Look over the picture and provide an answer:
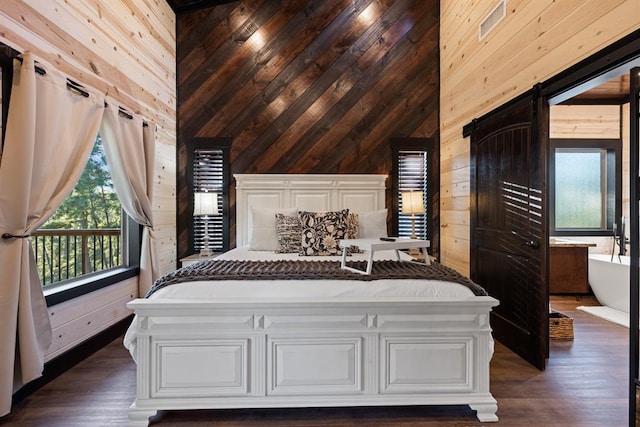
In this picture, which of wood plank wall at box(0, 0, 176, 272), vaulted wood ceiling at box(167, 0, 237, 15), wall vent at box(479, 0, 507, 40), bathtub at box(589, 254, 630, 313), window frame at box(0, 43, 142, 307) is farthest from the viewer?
vaulted wood ceiling at box(167, 0, 237, 15)

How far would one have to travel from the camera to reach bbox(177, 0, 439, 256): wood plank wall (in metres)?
4.38

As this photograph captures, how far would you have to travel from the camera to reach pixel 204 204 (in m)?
4.03

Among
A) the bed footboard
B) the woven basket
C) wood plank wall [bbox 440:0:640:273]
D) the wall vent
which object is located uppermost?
the wall vent

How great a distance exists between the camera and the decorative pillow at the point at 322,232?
10.1 feet

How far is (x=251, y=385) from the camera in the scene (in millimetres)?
1957

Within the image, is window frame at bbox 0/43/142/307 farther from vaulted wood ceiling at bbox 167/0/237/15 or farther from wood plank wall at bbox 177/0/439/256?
vaulted wood ceiling at bbox 167/0/237/15

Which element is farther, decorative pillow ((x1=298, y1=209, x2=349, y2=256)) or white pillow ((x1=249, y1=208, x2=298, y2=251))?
white pillow ((x1=249, y1=208, x2=298, y2=251))

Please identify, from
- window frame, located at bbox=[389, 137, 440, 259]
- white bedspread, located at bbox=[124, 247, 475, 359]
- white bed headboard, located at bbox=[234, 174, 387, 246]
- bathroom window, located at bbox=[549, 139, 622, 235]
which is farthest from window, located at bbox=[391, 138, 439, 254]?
white bedspread, located at bbox=[124, 247, 475, 359]

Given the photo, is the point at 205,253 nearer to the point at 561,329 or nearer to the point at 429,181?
the point at 429,181

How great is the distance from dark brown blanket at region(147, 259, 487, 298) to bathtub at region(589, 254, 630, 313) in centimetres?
298

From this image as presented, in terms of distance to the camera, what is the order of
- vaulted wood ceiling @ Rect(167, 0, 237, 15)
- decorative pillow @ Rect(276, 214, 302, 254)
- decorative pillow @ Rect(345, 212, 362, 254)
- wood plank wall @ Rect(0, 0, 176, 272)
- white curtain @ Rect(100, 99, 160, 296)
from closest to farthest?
wood plank wall @ Rect(0, 0, 176, 272) → white curtain @ Rect(100, 99, 160, 296) → decorative pillow @ Rect(276, 214, 302, 254) → decorative pillow @ Rect(345, 212, 362, 254) → vaulted wood ceiling @ Rect(167, 0, 237, 15)

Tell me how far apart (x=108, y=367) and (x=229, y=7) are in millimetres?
4212

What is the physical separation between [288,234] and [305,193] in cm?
110

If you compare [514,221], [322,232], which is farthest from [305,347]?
[514,221]
